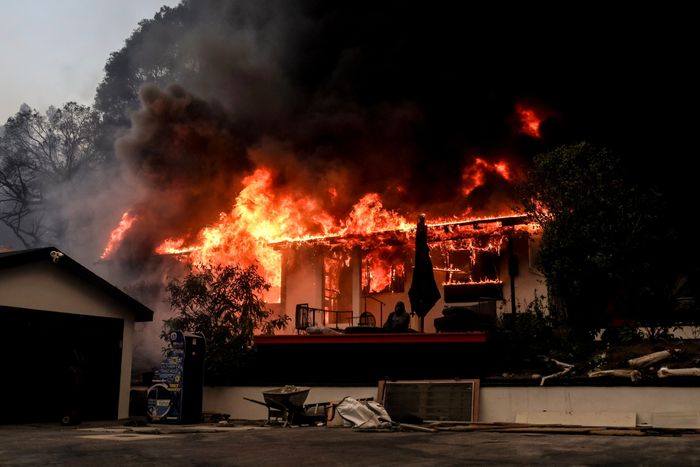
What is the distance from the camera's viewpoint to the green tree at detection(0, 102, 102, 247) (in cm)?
4131

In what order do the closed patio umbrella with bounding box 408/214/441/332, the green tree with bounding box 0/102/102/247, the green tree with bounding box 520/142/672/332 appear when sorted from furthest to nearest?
the green tree with bounding box 0/102/102/247 → the green tree with bounding box 520/142/672/332 → the closed patio umbrella with bounding box 408/214/441/332

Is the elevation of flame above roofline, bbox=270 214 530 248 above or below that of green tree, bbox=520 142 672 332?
above

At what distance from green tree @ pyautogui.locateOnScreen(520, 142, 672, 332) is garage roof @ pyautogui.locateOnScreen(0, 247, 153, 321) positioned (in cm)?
1052

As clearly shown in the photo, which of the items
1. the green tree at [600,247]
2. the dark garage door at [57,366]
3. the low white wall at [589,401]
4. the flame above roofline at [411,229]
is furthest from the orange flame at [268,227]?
the low white wall at [589,401]

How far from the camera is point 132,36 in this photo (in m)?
51.3

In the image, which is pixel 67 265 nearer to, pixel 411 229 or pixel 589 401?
pixel 411 229

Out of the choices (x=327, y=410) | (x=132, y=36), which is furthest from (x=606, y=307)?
(x=132, y=36)

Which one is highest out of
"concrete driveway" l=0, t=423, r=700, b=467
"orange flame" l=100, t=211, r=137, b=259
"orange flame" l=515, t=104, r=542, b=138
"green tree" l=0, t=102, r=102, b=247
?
"green tree" l=0, t=102, r=102, b=247

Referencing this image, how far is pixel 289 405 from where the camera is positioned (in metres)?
13.4

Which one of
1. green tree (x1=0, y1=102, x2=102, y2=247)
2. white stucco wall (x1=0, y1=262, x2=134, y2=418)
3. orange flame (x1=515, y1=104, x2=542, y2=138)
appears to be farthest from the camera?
green tree (x1=0, y1=102, x2=102, y2=247)

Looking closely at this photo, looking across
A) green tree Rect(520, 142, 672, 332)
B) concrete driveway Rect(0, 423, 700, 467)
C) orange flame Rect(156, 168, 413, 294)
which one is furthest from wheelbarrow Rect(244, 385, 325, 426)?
orange flame Rect(156, 168, 413, 294)

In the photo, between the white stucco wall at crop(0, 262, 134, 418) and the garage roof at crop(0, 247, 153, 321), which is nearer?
the garage roof at crop(0, 247, 153, 321)

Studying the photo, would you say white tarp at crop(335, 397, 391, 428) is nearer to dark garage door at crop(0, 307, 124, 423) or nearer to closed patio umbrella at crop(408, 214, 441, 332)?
closed patio umbrella at crop(408, 214, 441, 332)

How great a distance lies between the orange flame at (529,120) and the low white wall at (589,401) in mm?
A: 12942
